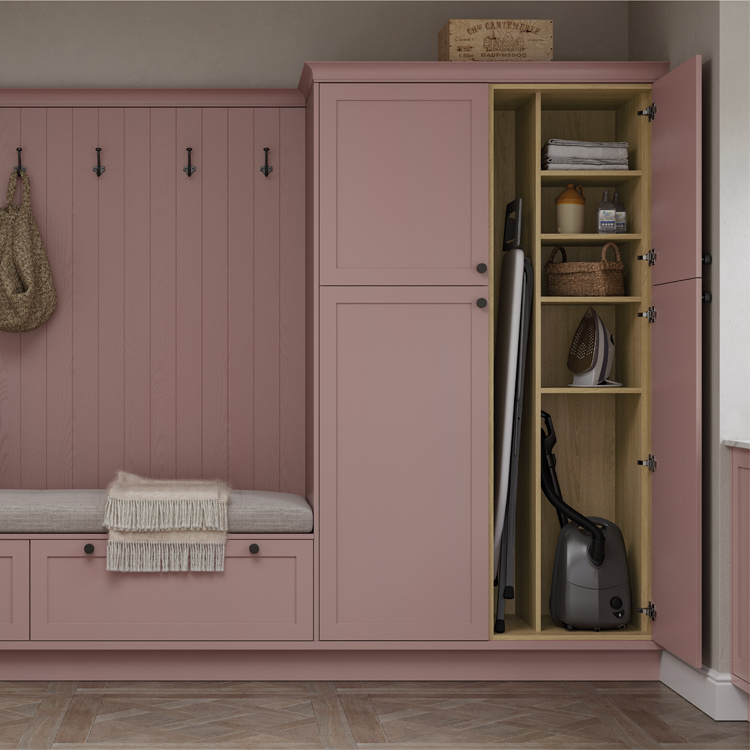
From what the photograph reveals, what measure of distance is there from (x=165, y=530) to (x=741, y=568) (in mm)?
1945

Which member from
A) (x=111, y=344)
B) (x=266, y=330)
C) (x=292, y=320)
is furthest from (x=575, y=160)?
(x=111, y=344)

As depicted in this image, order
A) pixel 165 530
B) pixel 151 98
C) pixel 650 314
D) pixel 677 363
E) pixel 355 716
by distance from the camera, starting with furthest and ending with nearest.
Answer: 1. pixel 151 98
2. pixel 650 314
3. pixel 165 530
4. pixel 677 363
5. pixel 355 716

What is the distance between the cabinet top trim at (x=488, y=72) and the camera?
3314 mm

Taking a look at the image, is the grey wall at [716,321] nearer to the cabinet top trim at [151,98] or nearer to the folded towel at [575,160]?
the folded towel at [575,160]

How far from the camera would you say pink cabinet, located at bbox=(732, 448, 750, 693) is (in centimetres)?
284

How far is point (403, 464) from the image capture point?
333 centimetres

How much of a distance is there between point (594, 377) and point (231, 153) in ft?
5.76

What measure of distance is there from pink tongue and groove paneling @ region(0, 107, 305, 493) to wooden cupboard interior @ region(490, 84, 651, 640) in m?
0.93

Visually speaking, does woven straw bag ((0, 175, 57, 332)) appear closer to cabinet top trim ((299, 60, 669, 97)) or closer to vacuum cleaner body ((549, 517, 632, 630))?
cabinet top trim ((299, 60, 669, 97))

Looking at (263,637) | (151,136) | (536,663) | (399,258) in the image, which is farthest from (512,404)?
(151,136)

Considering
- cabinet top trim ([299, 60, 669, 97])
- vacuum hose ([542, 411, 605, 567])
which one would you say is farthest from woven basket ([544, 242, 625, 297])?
cabinet top trim ([299, 60, 669, 97])

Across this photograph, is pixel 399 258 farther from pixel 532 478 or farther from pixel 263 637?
pixel 263 637

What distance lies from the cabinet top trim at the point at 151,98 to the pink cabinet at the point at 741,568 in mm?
2245

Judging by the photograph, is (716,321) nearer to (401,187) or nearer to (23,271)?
(401,187)
